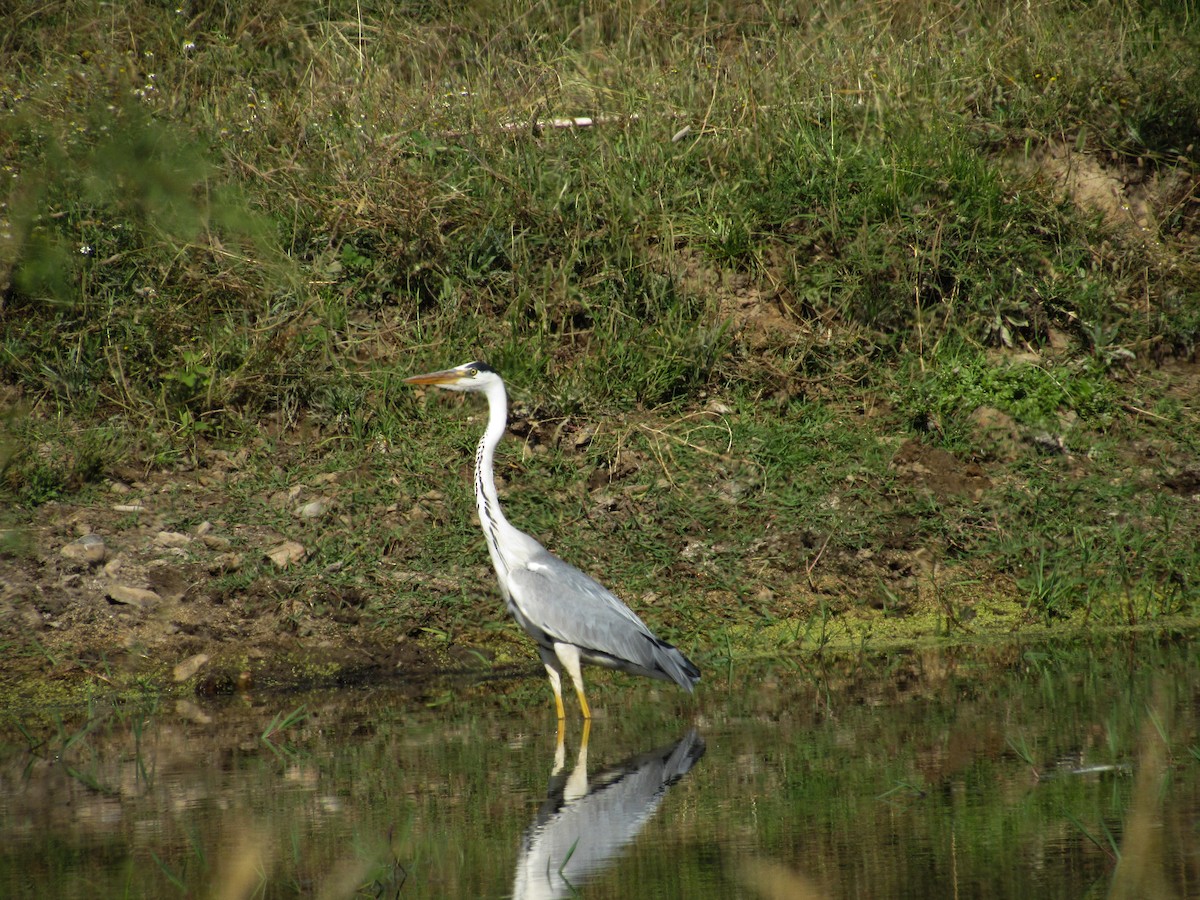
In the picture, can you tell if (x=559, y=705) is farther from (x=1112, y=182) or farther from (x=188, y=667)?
(x=1112, y=182)

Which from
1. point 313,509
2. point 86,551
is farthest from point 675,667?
point 86,551

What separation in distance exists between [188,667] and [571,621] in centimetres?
203

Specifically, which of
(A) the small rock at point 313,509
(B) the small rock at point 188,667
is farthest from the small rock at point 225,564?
(B) the small rock at point 188,667

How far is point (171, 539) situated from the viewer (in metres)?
7.73

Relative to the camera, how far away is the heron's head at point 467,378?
7.00 metres

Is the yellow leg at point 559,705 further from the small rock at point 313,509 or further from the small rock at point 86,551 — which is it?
the small rock at point 86,551

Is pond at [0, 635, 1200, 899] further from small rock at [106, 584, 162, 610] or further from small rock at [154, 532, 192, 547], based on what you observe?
small rock at [154, 532, 192, 547]

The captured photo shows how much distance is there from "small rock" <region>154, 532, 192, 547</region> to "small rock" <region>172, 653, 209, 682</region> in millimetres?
1015

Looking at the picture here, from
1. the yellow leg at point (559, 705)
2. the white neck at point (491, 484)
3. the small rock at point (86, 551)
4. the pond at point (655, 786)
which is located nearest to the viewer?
the pond at point (655, 786)

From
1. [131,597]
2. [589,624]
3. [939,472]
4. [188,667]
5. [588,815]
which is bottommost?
[939,472]

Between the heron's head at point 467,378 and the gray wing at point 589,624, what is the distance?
118cm

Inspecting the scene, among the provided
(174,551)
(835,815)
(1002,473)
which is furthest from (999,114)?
(835,815)

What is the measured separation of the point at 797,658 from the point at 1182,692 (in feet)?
6.32

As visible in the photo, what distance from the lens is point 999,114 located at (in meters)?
10.2
